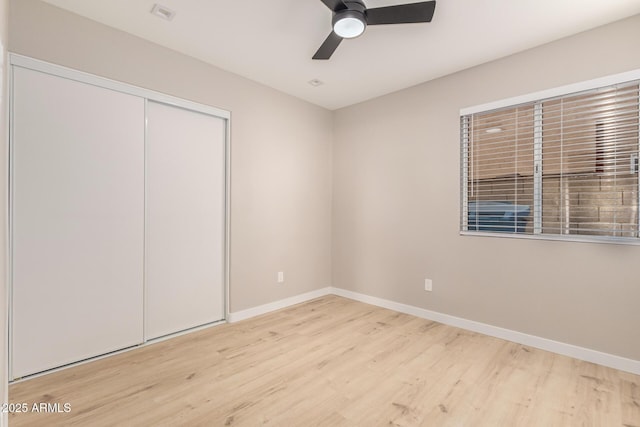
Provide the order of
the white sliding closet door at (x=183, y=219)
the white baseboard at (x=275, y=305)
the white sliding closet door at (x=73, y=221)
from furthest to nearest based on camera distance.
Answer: the white baseboard at (x=275, y=305) < the white sliding closet door at (x=183, y=219) < the white sliding closet door at (x=73, y=221)

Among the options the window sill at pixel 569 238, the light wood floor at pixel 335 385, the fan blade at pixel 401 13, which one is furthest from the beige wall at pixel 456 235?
the fan blade at pixel 401 13

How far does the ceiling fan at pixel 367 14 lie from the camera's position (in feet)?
6.35

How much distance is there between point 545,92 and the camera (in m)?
2.67

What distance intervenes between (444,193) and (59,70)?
346 cm

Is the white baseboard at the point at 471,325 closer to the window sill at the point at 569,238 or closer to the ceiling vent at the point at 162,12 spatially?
the window sill at the point at 569,238

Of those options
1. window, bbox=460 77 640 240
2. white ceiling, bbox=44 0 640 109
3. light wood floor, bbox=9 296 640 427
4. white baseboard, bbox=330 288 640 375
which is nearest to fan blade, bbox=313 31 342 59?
white ceiling, bbox=44 0 640 109

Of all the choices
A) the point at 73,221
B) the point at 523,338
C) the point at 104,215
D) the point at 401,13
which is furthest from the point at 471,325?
the point at 73,221

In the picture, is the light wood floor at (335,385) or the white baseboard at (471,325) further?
the white baseboard at (471,325)

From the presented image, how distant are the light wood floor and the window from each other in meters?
1.12

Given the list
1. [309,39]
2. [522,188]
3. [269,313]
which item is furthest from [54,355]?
[522,188]

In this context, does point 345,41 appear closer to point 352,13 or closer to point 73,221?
point 352,13

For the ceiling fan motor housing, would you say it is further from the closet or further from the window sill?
the window sill

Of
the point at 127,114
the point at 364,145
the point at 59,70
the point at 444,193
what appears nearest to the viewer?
the point at 59,70

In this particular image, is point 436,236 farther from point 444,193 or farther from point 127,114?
point 127,114
